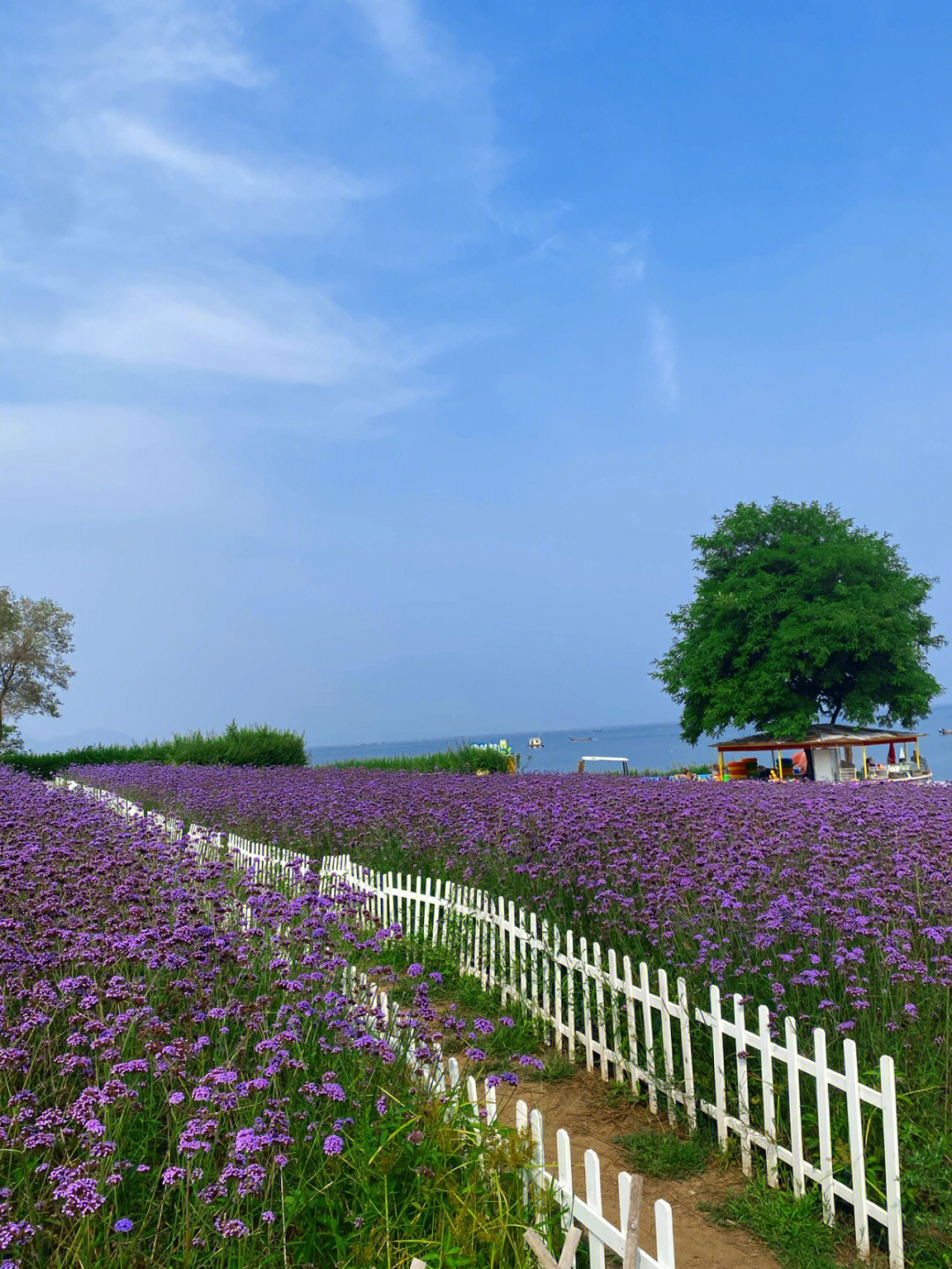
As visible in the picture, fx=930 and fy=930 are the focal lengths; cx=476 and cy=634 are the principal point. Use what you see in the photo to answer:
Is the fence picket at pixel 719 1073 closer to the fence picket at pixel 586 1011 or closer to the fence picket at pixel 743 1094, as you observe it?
the fence picket at pixel 743 1094

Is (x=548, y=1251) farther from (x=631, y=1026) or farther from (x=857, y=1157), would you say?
(x=631, y=1026)

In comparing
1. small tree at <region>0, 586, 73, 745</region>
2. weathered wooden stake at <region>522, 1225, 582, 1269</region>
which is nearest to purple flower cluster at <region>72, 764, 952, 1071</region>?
weathered wooden stake at <region>522, 1225, 582, 1269</region>

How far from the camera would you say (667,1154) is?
512 cm

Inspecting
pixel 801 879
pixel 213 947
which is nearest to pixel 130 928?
pixel 213 947

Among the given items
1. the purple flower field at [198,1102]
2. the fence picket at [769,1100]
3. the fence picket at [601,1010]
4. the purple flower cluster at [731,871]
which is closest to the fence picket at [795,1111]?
the fence picket at [769,1100]

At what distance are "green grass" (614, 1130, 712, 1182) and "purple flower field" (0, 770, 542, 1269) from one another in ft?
5.31

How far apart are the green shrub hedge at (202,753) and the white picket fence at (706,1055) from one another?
23450mm

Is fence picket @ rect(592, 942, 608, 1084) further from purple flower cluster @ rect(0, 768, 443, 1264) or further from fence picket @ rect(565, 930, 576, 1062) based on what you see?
purple flower cluster @ rect(0, 768, 443, 1264)

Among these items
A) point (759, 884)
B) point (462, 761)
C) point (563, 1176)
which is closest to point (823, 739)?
point (462, 761)

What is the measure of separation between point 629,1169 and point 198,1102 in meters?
2.68

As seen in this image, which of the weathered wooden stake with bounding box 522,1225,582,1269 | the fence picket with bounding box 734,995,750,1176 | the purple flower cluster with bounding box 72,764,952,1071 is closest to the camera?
the weathered wooden stake with bounding box 522,1225,582,1269

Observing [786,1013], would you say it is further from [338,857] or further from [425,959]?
[338,857]

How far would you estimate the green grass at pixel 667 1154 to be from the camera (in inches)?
199

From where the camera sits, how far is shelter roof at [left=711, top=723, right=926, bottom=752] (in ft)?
102
